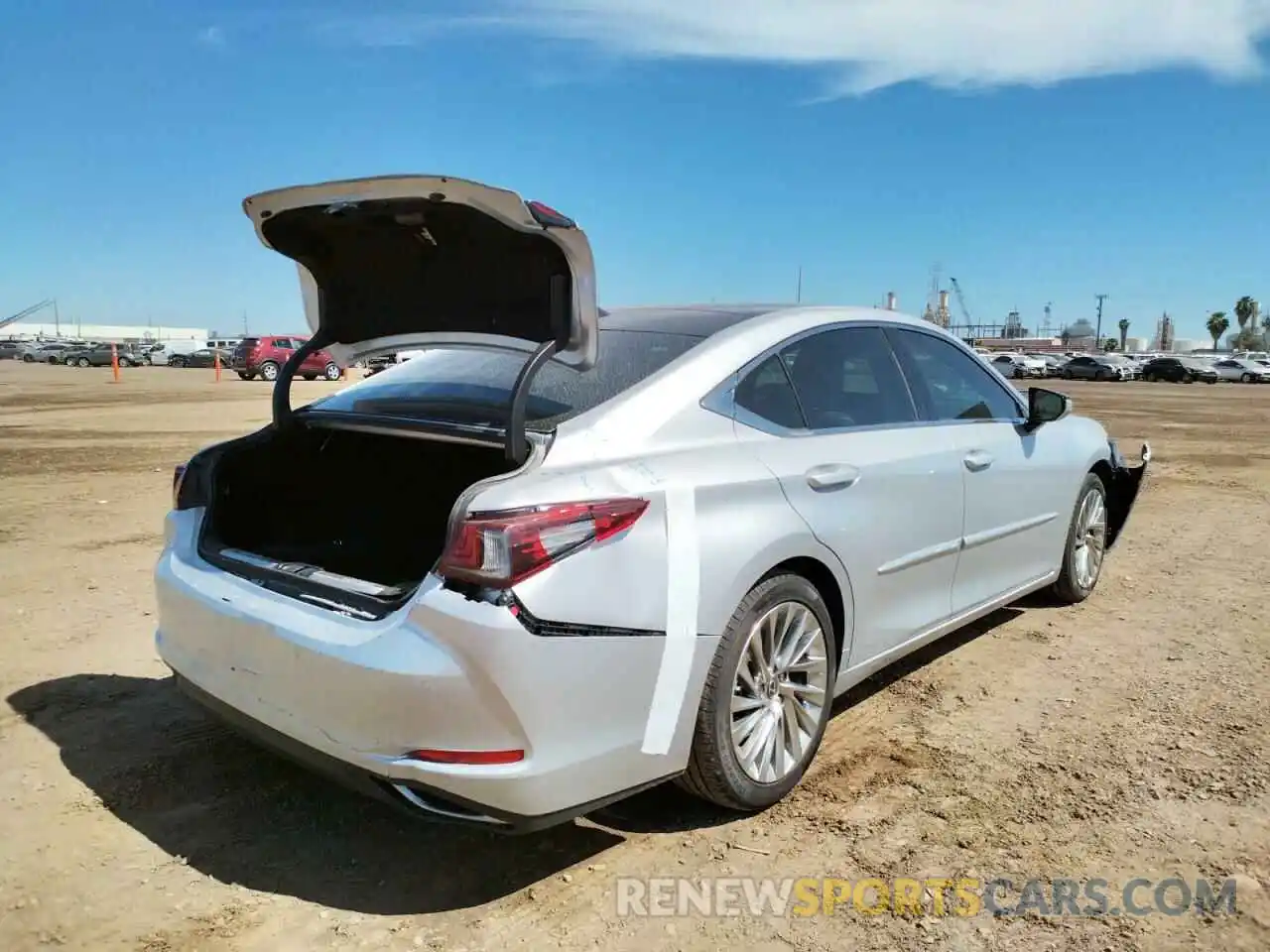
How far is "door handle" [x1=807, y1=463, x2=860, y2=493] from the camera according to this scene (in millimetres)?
3199

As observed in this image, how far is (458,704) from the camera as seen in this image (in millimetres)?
2398

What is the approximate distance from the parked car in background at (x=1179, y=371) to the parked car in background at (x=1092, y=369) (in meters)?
1.91

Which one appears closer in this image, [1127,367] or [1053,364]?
[1127,367]

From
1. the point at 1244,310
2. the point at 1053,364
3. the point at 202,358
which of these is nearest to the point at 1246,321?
the point at 1244,310

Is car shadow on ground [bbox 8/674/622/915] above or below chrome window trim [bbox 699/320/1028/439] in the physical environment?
below

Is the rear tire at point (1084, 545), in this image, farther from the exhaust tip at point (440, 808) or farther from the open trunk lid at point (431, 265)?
the exhaust tip at point (440, 808)

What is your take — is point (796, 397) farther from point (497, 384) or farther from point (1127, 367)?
point (1127, 367)

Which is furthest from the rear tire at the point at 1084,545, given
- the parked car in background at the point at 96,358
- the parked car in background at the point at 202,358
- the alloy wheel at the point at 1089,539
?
the parked car in background at the point at 96,358

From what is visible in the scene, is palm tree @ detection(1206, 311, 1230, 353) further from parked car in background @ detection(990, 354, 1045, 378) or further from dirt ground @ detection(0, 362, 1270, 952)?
dirt ground @ detection(0, 362, 1270, 952)

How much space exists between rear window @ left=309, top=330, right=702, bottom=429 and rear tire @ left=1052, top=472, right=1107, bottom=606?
301cm

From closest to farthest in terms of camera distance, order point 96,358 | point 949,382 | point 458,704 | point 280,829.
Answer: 1. point 458,704
2. point 280,829
3. point 949,382
4. point 96,358

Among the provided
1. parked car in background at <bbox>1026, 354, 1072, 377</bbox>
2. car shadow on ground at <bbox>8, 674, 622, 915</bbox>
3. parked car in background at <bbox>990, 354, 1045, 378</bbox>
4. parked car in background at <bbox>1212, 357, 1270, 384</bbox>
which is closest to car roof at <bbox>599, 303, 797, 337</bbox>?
car shadow on ground at <bbox>8, 674, 622, 915</bbox>

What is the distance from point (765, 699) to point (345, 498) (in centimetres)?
188

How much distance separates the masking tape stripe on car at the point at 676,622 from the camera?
8.75 ft
